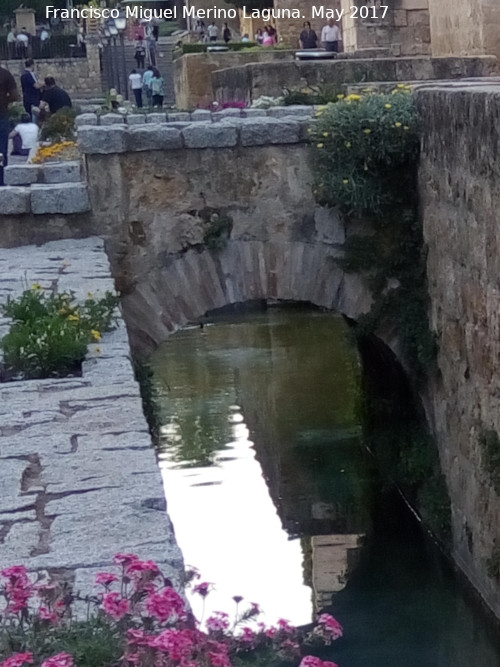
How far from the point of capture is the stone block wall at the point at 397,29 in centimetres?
1642

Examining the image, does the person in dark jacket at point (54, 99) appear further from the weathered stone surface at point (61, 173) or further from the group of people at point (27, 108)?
the weathered stone surface at point (61, 173)

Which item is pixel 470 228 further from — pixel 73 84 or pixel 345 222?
pixel 73 84

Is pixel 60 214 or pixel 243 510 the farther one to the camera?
pixel 243 510

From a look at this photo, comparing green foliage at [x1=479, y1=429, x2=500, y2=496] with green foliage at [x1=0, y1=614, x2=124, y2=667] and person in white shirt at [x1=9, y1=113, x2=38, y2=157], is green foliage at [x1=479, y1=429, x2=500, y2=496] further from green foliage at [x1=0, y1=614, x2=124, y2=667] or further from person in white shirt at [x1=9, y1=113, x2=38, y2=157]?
person in white shirt at [x1=9, y1=113, x2=38, y2=157]

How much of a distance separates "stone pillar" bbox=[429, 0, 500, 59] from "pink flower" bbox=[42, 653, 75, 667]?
459 inches

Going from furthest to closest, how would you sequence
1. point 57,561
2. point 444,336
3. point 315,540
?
point 315,540 < point 444,336 < point 57,561

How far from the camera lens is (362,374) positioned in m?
11.5

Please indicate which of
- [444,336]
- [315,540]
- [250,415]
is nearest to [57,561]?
[444,336]

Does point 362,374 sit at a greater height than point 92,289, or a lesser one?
lesser

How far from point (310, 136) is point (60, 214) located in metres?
1.74

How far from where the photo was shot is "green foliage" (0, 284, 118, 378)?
192 inches

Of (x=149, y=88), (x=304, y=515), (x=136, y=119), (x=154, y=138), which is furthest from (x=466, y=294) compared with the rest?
(x=149, y=88)

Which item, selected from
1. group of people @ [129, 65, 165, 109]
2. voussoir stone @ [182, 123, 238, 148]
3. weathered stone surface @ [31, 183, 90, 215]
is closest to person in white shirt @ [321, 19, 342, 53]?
group of people @ [129, 65, 165, 109]

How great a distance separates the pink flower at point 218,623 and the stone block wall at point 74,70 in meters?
37.0
